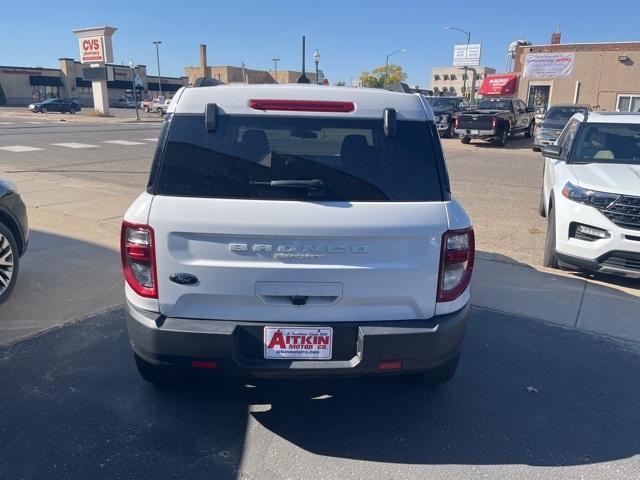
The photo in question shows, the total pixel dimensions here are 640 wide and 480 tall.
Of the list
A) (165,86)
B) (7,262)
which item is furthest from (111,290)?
(165,86)

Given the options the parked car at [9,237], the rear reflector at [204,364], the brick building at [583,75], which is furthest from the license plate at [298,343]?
the brick building at [583,75]

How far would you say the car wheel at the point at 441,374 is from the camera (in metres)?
3.35

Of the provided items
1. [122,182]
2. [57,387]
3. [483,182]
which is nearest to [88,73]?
[122,182]

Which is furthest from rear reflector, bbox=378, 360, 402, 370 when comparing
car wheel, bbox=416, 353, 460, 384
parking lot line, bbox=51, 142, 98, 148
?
parking lot line, bbox=51, 142, 98, 148

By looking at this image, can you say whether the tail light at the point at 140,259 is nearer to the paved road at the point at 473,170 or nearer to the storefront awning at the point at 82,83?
the paved road at the point at 473,170

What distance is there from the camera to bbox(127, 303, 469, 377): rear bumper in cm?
270

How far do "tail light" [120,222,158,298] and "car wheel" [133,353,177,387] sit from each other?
67 cm

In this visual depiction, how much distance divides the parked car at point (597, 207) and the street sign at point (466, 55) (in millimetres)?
61485

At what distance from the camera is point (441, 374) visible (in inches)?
134

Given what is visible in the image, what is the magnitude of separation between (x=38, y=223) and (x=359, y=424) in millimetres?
6526

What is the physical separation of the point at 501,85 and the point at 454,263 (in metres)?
41.4

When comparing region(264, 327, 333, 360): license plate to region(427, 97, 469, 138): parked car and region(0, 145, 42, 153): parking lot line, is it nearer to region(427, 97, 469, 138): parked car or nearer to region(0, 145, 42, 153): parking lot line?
region(0, 145, 42, 153): parking lot line

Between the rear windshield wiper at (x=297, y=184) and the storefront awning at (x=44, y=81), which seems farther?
the storefront awning at (x=44, y=81)

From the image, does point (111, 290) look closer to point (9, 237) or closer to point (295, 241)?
point (9, 237)
